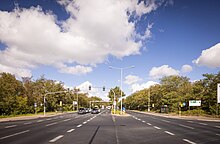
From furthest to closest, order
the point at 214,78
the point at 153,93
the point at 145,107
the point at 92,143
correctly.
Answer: the point at 145,107
the point at 153,93
the point at 214,78
the point at 92,143

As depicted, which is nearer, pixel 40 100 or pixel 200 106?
pixel 200 106

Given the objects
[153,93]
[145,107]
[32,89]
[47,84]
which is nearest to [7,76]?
[32,89]

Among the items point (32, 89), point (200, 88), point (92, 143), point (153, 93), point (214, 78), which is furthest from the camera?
point (153, 93)

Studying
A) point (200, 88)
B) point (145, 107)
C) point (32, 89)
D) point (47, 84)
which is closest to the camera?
point (200, 88)

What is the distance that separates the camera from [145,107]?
401 feet

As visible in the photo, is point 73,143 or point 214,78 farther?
point 214,78

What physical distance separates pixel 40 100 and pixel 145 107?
5525cm

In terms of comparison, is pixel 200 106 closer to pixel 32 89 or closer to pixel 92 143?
pixel 32 89

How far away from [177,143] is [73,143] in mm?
4502

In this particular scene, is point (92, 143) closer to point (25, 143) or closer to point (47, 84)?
point (25, 143)

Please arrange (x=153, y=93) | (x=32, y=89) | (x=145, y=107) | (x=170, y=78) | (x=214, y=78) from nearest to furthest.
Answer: (x=214, y=78) < (x=32, y=89) < (x=170, y=78) < (x=153, y=93) < (x=145, y=107)

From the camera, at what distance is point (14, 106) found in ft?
203

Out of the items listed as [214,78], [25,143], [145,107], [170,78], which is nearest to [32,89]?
[170,78]

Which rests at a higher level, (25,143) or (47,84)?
(47,84)
